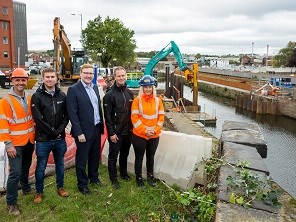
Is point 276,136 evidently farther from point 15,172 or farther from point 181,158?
point 15,172

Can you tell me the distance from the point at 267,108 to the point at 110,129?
2733 centimetres

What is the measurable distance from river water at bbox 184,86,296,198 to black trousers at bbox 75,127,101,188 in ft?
30.2

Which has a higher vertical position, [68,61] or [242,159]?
[68,61]

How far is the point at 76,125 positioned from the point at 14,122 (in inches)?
29.6

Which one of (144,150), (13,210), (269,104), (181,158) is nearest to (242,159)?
(181,158)

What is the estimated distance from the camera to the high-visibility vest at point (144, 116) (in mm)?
4431

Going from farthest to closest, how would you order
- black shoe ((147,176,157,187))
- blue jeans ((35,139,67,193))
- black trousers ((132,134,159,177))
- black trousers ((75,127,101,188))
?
black shoe ((147,176,157,187)), black trousers ((132,134,159,177)), black trousers ((75,127,101,188)), blue jeans ((35,139,67,193))

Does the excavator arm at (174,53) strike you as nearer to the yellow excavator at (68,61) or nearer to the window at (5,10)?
the yellow excavator at (68,61)

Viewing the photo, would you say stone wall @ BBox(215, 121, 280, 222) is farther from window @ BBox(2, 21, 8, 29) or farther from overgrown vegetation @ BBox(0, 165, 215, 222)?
window @ BBox(2, 21, 8, 29)

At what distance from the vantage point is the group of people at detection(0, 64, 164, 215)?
12.9 ft

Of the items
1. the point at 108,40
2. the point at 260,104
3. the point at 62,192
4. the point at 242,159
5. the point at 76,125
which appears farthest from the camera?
the point at 108,40

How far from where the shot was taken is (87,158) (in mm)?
4488

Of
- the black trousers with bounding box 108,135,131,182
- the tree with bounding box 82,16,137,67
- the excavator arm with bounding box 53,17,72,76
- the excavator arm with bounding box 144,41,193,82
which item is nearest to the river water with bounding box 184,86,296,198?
the excavator arm with bounding box 144,41,193,82

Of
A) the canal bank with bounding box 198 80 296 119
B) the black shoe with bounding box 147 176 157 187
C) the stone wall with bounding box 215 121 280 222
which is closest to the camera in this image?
→ the stone wall with bounding box 215 121 280 222
